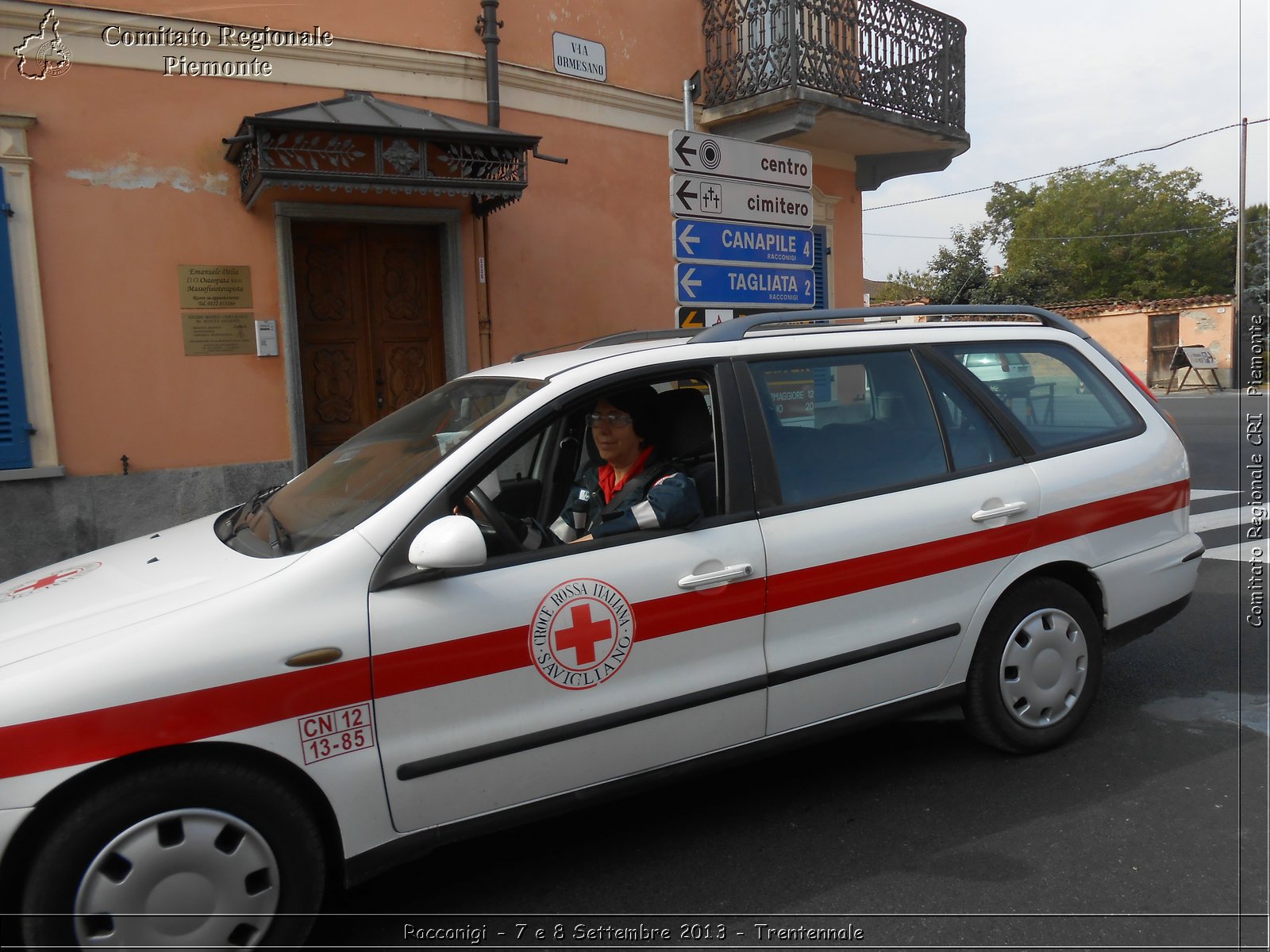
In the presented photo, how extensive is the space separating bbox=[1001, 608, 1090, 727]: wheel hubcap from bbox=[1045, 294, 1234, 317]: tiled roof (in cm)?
3178

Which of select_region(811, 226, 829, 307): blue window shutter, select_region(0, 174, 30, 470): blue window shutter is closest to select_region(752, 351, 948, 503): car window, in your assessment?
select_region(0, 174, 30, 470): blue window shutter

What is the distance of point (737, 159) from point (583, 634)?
15.2 ft

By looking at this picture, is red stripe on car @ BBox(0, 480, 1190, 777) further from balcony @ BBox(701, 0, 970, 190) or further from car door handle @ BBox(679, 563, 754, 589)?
balcony @ BBox(701, 0, 970, 190)

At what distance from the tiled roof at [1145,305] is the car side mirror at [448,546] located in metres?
Answer: 33.6

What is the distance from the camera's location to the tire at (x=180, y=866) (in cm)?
212

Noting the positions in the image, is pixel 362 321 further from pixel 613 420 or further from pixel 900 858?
pixel 900 858

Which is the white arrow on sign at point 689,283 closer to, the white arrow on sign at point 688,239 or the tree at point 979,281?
the white arrow on sign at point 688,239

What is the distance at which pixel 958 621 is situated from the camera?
3.40 metres

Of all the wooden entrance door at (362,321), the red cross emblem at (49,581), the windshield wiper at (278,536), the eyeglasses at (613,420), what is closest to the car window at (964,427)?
the eyeglasses at (613,420)

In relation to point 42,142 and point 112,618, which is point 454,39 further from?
point 112,618

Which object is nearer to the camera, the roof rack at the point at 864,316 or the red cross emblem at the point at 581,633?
the red cross emblem at the point at 581,633

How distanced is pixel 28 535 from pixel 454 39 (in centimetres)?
550

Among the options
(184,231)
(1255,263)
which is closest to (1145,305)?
(1255,263)

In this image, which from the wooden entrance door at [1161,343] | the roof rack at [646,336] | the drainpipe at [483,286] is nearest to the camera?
the roof rack at [646,336]
